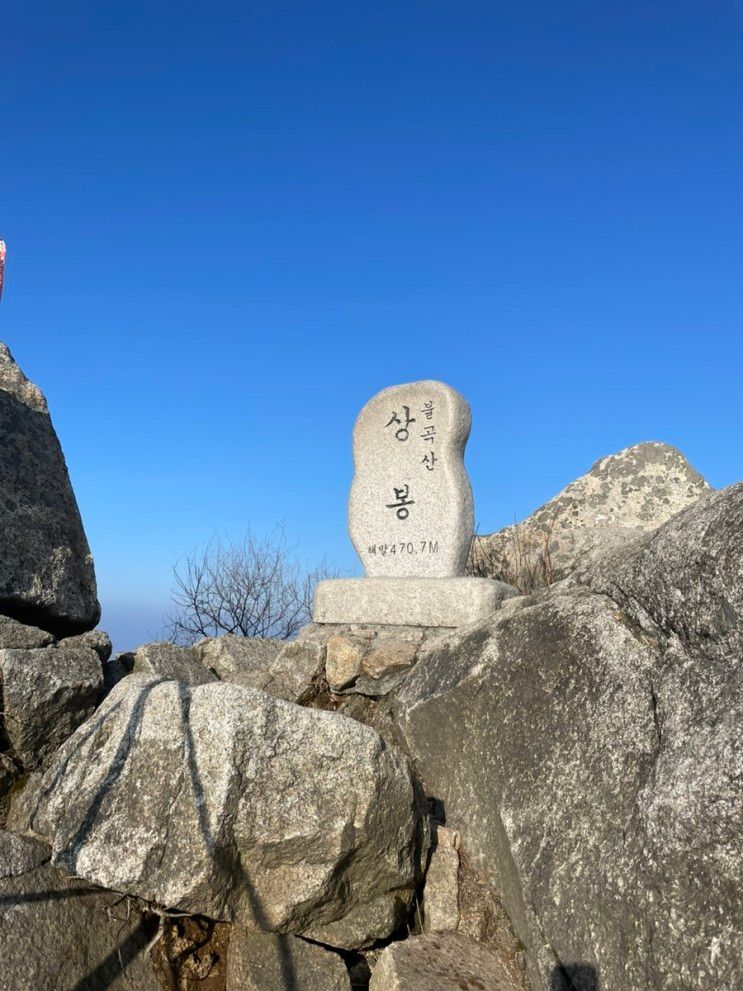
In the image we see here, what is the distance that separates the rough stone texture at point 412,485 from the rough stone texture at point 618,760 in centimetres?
271

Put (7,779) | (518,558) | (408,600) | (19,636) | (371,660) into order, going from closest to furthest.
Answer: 1. (7,779)
2. (19,636)
3. (371,660)
4. (408,600)
5. (518,558)

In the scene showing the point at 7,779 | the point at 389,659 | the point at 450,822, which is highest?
the point at 389,659

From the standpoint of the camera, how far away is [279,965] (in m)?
3.54

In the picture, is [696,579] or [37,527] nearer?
[696,579]

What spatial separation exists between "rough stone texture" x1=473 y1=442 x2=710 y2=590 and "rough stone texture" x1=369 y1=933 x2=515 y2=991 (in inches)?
244

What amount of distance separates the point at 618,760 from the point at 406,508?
4.25 metres

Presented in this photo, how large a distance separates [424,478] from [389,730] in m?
2.62

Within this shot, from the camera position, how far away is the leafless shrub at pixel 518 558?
9500mm

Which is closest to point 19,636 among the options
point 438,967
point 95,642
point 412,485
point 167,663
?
point 95,642

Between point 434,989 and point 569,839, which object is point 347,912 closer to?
point 434,989

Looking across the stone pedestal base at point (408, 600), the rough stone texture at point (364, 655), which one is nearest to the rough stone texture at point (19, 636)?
the rough stone texture at point (364, 655)

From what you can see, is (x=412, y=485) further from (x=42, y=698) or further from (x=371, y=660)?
(x=42, y=698)

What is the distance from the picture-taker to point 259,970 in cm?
349

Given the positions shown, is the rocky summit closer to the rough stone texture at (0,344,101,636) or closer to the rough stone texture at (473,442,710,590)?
the rough stone texture at (0,344,101,636)
